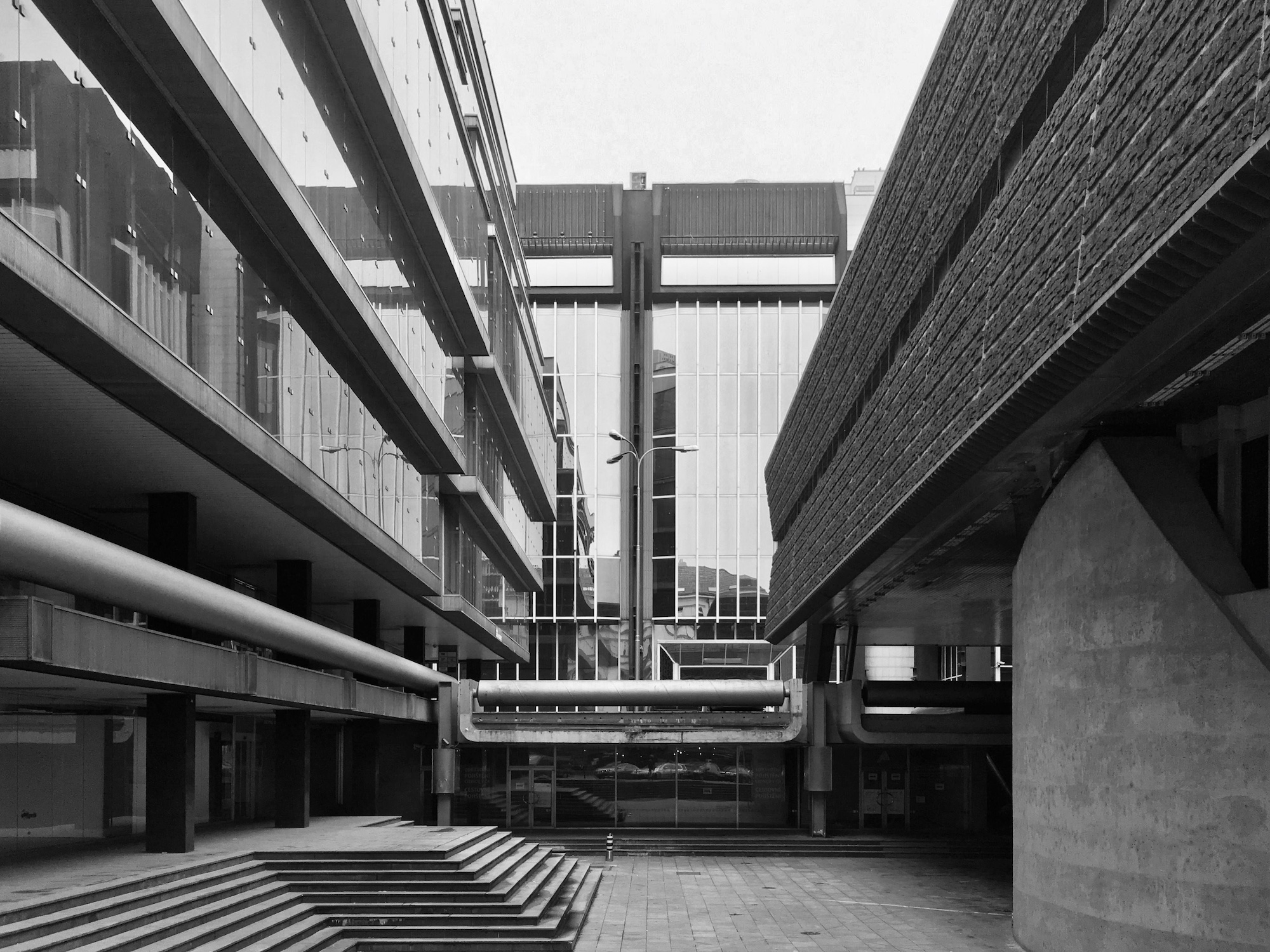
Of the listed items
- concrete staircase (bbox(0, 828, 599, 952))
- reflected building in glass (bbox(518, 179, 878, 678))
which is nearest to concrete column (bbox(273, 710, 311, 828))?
concrete staircase (bbox(0, 828, 599, 952))

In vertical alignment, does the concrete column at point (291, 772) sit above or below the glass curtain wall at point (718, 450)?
below

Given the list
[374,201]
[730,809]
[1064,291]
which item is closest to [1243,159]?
[1064,291]

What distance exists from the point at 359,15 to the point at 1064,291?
37.5 feet

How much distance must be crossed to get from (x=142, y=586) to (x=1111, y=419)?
422 inches

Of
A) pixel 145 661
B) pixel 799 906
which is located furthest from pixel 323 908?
pixel 799 906

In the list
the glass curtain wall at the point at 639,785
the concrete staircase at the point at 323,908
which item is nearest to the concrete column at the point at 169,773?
the concrete staircase at the point at 323,908

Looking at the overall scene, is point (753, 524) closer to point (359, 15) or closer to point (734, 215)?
point (734, 215)

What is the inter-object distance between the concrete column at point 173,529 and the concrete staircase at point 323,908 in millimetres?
3863

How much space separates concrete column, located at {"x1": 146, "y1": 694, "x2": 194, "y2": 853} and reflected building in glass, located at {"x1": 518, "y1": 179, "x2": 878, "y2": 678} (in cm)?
4002

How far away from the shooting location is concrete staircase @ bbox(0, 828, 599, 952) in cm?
1444

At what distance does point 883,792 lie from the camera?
1542 inches

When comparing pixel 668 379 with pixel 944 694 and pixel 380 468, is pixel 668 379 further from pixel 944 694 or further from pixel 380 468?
pixel 380 468

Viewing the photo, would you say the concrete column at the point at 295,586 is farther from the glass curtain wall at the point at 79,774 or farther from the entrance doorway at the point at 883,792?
the entrance doorway at the point at 883,792

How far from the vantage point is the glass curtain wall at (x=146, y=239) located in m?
11.0
